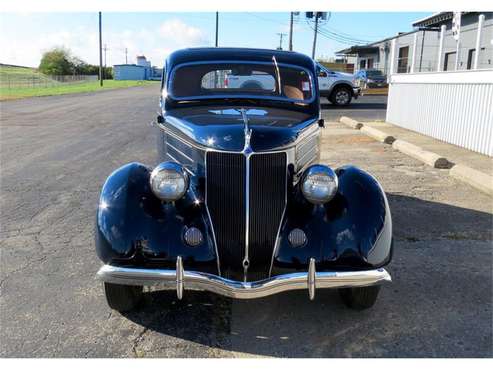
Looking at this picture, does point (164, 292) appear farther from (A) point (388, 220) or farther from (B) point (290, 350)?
(A) point (388, 220)

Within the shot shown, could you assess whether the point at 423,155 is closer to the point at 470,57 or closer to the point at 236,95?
the point at 236,95

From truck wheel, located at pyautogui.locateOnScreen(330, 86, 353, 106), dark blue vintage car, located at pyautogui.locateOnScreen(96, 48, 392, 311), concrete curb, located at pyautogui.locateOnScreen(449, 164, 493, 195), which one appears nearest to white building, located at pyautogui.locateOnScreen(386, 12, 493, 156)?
concrete curb, located at pyautogui.locateOnScreen(449, 164, 493, 195)

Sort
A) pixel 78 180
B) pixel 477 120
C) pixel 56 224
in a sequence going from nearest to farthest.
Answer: pixel 56 224
pixel 78 180
pixel 477 120

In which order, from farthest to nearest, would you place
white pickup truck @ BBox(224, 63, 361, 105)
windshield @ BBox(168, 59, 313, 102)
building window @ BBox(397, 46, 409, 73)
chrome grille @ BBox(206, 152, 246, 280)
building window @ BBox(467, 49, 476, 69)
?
building window @ BBox(397, 46, 409, 73)
building window @ BBox(467, 49, 476, 69)
white pickup truck @ BBox(224, 63, 361, 105)
windshield @ BBox(168, 59, 313, 102)
chrome grille @ BBox(206, 152, 246, 280)

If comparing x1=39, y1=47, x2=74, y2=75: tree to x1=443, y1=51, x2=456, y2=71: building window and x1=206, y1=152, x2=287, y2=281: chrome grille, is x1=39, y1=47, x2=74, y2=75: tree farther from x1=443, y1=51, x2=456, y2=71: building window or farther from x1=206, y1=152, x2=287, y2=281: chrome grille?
x1=206, y1=152, x2=287, y2=281: chrome grille

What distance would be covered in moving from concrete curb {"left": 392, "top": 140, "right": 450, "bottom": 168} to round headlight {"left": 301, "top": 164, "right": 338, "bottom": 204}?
5469 millimetres

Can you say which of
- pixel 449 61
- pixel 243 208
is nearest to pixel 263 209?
pixel 243 208

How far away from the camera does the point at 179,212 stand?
3021mm

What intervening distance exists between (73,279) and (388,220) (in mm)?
2500

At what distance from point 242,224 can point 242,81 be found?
1.97 meters

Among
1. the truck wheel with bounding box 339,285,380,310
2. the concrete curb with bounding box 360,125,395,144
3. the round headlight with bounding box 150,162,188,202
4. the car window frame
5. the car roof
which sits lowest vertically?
the truck wheel with bounding box 339,285,380,310

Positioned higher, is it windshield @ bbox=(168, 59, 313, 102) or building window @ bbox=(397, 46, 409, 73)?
building window @ bbox=(397, 46, 409, 73)

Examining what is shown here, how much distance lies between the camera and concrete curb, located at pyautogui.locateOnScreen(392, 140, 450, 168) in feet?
25.6

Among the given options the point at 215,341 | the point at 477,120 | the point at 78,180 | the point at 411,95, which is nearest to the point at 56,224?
the point at 78,180
